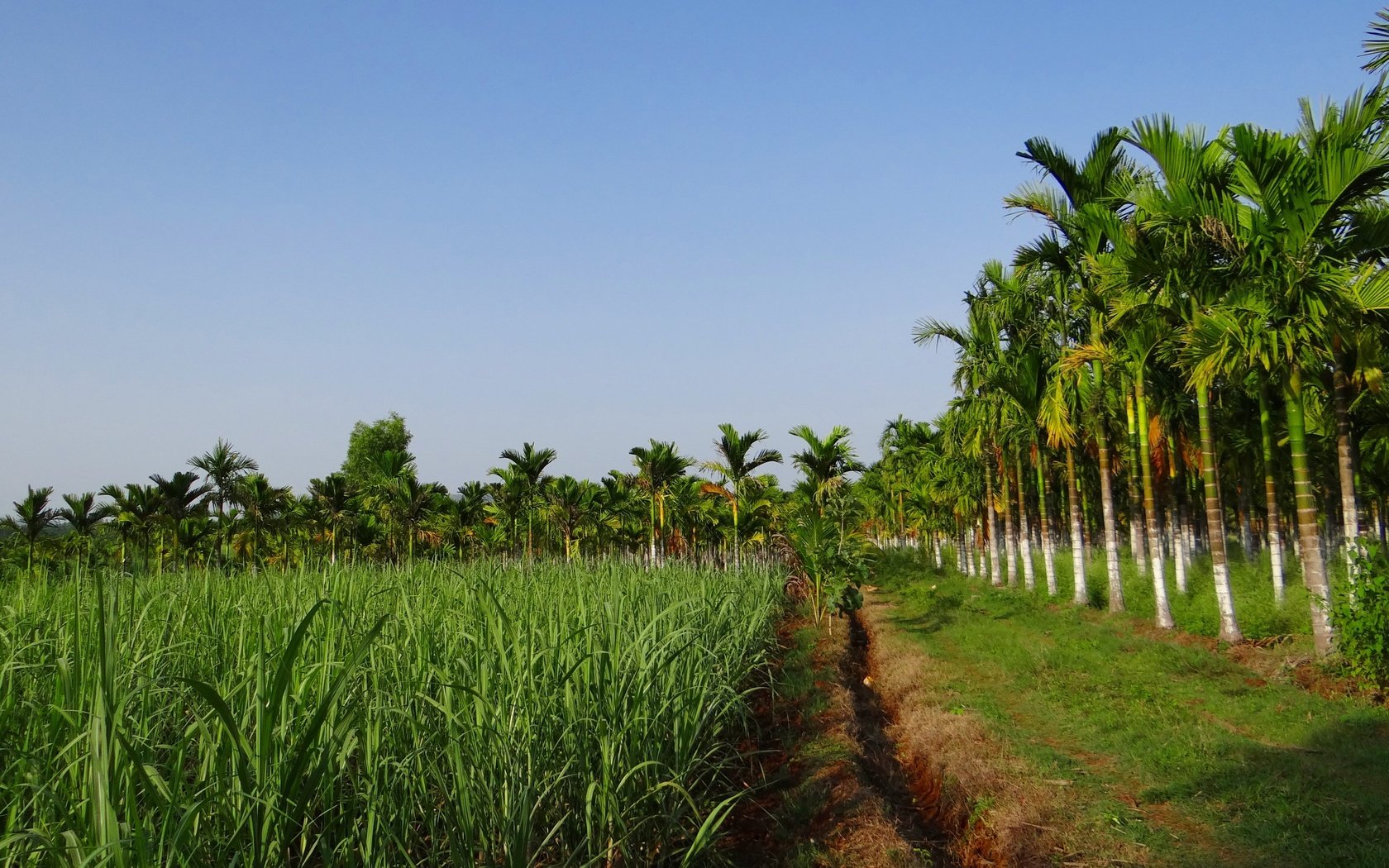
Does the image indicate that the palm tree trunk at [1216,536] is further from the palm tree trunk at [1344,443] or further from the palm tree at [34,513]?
the palm tree at [34,513]

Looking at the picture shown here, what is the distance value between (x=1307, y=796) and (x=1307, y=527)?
597cm

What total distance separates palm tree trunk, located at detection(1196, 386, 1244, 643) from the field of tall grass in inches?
423

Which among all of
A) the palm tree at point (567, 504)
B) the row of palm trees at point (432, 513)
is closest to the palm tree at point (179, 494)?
the row of palm trees at point (432, 513)

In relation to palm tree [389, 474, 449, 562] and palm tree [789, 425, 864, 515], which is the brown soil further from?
palm tree [389, 474, 449, 562]

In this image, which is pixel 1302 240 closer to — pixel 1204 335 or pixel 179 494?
pixel 1204 335

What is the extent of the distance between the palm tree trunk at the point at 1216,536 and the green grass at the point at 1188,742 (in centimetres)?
89

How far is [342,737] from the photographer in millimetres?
2943

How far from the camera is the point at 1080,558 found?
1917 cm

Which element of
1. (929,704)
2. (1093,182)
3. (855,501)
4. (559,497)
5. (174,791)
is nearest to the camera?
(174,791)

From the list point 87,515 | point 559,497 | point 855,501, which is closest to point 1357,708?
point 855,501

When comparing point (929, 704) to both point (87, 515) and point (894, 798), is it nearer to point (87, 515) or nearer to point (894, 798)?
point (894, 798)

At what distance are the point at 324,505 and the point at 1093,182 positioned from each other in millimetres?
33759

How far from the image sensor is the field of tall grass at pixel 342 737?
2.56 metres

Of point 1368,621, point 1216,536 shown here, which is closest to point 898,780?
point 1368,621
